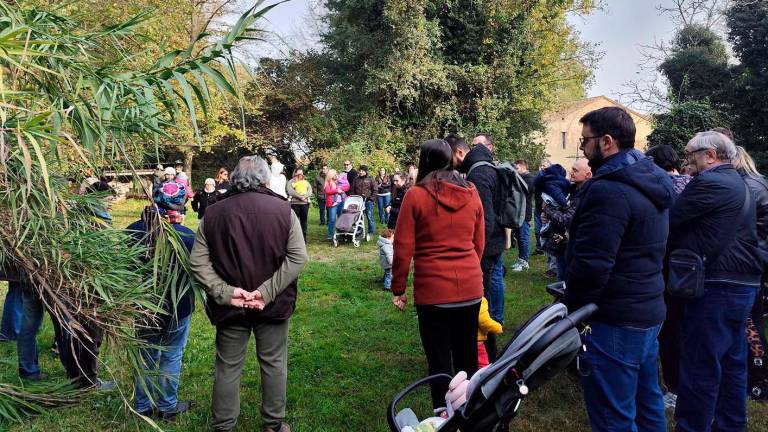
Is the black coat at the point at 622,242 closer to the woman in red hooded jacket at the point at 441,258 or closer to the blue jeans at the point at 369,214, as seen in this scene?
the woman in red hooded jacket at the point at 441,258

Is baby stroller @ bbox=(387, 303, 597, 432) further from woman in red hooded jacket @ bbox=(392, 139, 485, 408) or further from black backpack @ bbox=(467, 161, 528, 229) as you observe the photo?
black backpack @ bbox=(467, 161, 528, 229)

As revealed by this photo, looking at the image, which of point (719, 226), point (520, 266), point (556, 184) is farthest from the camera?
point (520, 266)

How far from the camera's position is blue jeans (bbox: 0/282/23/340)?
5180mm

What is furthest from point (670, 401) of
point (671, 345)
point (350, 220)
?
point (350, 220)

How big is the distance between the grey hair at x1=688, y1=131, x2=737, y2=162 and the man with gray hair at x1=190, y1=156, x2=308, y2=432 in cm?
262

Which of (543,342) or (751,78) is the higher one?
(751,78)

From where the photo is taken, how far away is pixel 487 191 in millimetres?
4246

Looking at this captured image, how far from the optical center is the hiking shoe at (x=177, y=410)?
12.7 ft

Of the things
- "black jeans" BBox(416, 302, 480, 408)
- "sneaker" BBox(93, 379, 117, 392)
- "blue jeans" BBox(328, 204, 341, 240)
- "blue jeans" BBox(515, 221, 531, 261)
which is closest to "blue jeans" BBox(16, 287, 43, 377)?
"sneaker" BBox(93, 379, 117, 392)

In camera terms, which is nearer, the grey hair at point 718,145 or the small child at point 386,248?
the grey hair at point 718,145

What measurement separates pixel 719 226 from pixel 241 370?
3.10 meters

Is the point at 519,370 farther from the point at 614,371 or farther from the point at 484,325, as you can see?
the point at 484,325

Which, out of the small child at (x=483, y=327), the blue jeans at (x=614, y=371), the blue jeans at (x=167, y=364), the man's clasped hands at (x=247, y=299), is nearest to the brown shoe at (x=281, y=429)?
the blue jeans at (x=167, y=364)

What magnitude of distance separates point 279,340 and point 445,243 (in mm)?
1311
